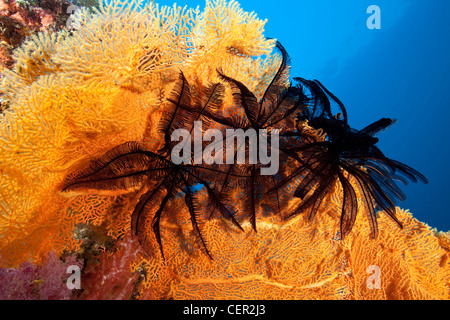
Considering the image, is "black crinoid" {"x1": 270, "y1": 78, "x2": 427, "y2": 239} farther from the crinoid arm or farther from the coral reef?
the coral reef

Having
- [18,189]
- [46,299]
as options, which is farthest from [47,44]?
[46,299]

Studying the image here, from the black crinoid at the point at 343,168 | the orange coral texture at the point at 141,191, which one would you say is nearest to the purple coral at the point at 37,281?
the orange coral texture at the point at 141,191

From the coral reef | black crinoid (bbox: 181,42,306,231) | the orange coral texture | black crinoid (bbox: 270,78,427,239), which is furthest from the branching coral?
the coral reef

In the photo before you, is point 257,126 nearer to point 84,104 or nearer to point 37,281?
point 84,104

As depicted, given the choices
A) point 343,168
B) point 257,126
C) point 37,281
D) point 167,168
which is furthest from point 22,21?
point 343,168

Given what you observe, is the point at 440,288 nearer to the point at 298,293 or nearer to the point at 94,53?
the point at 298,293

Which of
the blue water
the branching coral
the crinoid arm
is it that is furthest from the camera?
the blue water
